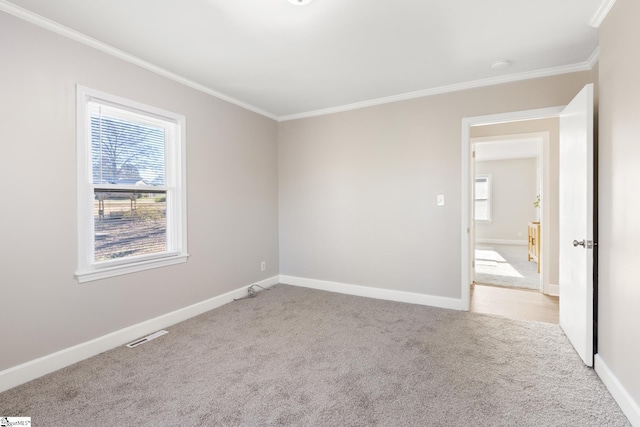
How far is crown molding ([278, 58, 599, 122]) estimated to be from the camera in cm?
290

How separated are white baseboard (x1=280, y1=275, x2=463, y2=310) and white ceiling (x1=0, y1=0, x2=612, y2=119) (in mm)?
2446

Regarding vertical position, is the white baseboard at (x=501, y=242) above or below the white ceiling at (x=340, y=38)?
below

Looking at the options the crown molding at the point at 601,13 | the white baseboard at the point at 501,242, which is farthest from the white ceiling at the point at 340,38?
the white baseboard at the point at 501,242

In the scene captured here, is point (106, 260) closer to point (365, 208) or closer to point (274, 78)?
point (274, 78)

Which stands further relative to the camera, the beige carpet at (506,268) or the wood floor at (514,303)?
the beige carpet at (506,268)

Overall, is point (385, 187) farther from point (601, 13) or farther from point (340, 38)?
point (601, 13)

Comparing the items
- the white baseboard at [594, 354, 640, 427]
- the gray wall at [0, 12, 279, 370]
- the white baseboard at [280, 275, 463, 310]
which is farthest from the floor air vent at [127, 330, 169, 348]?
the white baseboard at [594, 354, 640, 427]

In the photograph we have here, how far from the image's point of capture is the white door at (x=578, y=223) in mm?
2188

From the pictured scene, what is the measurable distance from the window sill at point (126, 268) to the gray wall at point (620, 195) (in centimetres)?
351

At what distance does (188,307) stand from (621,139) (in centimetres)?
381

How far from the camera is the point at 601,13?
207 centimetres

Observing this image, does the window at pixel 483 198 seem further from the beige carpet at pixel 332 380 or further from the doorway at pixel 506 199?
the beige carpet at pixel 332 380

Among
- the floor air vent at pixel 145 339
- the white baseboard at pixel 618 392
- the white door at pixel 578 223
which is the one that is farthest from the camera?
the floor air vent at pixel 145 339

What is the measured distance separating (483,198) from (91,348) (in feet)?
31.8
